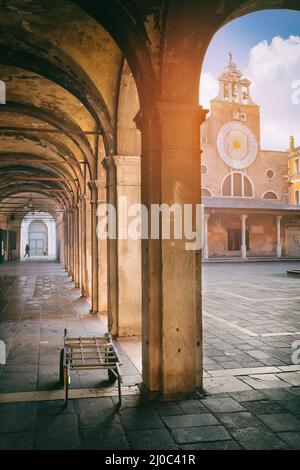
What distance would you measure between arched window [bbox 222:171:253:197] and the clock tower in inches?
26.1

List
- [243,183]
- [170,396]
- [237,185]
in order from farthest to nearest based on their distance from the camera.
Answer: [243,183] < [237,185] < [170,396]

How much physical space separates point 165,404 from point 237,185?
31.3 m

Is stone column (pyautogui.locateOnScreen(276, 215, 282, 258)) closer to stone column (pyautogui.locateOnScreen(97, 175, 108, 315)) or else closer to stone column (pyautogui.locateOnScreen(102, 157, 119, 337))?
stone column (pyautogui.locateOnScreen(97, 175, 108, 315))

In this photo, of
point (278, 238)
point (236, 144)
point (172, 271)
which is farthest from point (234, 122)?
point (172, 271)

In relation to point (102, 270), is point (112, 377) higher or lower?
lower

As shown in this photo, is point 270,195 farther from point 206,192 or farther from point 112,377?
point 112,377

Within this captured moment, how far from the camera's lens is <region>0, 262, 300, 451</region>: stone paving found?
3.19 metres

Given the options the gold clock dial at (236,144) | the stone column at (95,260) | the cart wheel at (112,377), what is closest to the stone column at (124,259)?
the cart wheel at (112,377)

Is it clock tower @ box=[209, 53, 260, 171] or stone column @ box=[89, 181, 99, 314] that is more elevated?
clock tower @ box=[209, 53, 260, 171]

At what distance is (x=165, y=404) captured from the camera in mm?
3969

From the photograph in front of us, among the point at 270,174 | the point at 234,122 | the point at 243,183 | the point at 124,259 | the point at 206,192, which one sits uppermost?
the point at 234,122

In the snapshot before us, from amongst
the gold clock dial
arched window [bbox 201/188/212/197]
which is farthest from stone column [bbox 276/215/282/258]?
the gold clock dial

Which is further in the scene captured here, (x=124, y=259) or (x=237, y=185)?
(x=237, y=185)
